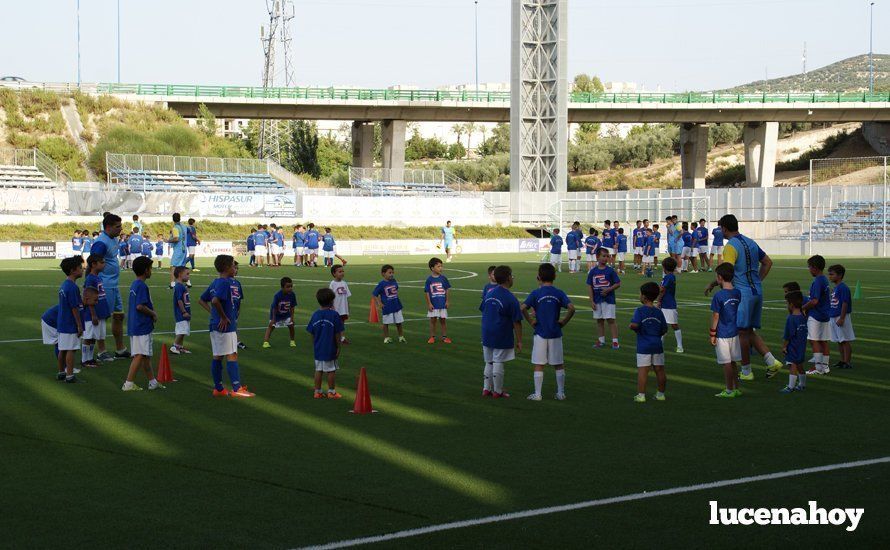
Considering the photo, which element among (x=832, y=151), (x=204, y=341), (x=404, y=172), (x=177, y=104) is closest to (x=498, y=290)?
(x=204, y=341)

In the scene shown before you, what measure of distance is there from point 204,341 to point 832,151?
105m

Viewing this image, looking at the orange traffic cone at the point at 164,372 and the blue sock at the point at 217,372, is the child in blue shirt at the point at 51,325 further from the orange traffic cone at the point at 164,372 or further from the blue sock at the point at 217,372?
the blue sock at the point at 217,372

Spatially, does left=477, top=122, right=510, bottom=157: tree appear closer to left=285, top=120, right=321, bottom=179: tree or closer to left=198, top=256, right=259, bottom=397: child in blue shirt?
left=285, top=120, right=321, bottom=179: tree

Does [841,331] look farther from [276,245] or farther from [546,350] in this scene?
[276,245]

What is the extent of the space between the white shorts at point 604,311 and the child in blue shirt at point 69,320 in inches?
318

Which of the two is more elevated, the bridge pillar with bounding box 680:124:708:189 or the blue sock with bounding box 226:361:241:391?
the bridge pillar with bounding box 680:124:708:189

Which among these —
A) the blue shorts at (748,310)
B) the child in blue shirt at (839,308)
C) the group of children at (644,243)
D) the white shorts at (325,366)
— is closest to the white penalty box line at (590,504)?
the blue shorts at (748,310)

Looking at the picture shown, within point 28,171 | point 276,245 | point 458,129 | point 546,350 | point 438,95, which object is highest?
point 458,129

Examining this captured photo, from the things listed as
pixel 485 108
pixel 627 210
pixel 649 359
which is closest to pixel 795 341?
pixel 649 359

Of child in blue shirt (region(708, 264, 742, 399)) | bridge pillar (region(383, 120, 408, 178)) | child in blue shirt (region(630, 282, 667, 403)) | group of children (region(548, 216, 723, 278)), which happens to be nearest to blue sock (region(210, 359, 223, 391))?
child in blue shirt (region(630, 282, 667, 403))

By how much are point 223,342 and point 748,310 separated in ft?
22.0

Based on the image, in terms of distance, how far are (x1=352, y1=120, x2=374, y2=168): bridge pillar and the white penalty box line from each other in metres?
81.7

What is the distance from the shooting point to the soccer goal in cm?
6322

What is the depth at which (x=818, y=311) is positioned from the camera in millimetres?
13812
